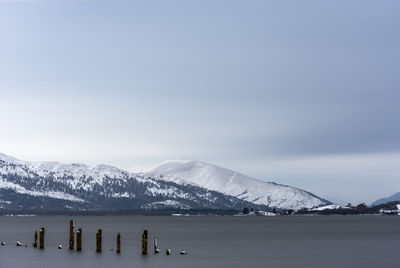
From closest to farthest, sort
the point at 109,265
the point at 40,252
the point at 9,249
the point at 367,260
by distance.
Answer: the point at 109,265 → the point at 367,260 → the point at 40,252 → the point at 9,249

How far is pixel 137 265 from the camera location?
3725 inches

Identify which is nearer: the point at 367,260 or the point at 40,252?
the point at 367,260

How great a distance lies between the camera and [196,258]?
353 ft

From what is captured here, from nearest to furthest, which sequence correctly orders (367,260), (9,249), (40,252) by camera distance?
(367,260), (40,252), (9,249)

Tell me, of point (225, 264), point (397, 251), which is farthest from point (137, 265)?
point (397, 251)

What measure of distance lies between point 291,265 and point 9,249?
52.3 metres

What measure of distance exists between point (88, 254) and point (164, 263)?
54.9ft

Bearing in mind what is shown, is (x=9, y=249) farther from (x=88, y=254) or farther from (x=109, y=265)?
(x=109, y=265)

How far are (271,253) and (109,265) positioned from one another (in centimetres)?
3686

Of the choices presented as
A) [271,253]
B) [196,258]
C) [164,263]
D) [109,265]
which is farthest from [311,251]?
[109,265]

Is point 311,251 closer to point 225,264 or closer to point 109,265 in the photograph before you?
point 225,264

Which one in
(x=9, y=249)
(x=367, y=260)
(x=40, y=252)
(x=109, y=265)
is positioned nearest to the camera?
(x=109, y=265)

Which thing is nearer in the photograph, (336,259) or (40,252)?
(336,259)

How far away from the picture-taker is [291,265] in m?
97.8
